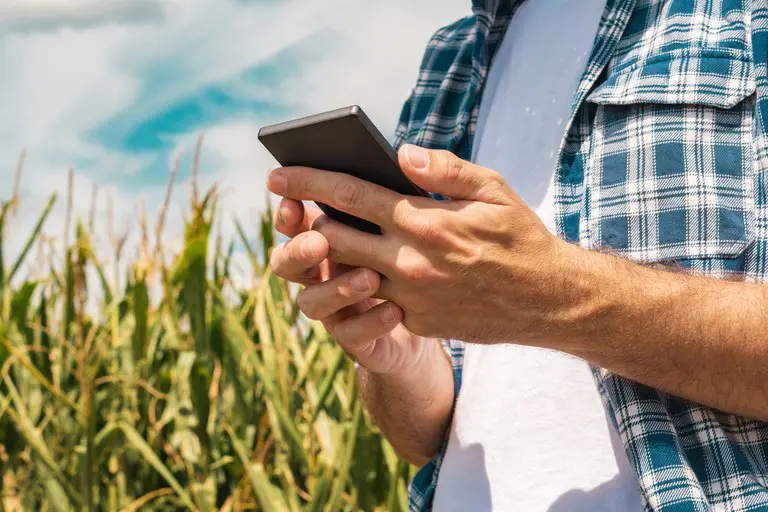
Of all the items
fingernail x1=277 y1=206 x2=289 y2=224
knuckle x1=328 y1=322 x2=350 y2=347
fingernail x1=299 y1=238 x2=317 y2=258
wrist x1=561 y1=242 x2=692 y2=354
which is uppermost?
fingernail x1=277 y1=206 x2=289 y2=224

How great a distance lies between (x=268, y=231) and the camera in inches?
78.4

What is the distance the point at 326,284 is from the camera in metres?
0.70

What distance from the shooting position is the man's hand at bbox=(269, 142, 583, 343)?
2.04 feet

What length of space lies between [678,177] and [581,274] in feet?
0.71

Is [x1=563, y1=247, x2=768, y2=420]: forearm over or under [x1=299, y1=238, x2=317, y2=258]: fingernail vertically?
under

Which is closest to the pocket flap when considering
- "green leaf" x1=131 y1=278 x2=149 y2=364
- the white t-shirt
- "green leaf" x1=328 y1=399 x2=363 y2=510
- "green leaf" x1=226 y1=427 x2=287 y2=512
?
the white t-shirt

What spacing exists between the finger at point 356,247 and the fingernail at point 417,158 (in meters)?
0.07

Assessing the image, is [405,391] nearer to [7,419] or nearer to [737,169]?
[737,169]

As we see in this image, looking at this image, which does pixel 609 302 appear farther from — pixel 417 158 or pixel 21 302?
pixel 21 302

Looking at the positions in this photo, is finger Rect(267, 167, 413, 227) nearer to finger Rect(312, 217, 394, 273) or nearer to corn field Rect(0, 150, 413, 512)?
finger Rect(312, 217, 394, 273)

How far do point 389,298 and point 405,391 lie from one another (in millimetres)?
319

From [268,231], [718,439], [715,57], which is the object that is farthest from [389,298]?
[268,231]

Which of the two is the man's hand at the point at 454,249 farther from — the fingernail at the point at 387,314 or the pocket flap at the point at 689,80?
the pocket flap at the point at 689,80

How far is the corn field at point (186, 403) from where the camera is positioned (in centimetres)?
167
